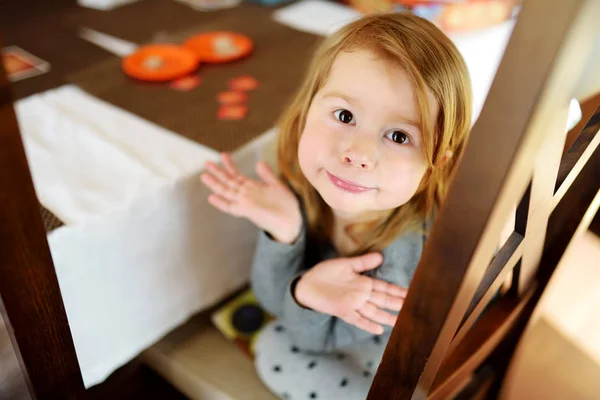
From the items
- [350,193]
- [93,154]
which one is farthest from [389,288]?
[93,154]

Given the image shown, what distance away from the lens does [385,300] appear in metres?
0.64

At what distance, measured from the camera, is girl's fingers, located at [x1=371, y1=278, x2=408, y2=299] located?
2.09 ft

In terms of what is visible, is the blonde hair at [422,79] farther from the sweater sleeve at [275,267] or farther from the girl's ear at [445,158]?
the sweater sleeve at [275,267]

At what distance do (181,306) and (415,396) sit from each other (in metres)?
0.43

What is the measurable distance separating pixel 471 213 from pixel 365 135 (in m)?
0.23

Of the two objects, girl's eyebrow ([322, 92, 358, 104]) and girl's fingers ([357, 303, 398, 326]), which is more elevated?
girl's eyebrow ([322, 92, 358, 104])

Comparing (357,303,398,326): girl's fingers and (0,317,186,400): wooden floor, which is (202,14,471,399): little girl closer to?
(357,303,398,326): girl's fingers

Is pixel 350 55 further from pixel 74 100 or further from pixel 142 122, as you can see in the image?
pixel 74 100

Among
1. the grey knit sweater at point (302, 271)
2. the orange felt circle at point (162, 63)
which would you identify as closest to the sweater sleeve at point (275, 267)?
the grey knit sweater at point (302, 271)

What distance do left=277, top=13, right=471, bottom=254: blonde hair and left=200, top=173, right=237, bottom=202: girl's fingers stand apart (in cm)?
13

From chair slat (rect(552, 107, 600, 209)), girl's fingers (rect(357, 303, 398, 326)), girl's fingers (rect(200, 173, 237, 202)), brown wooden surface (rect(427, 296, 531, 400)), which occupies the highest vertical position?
chair slat (rect(552, 107, 600, 209))

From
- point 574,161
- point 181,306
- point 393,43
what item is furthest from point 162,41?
point 574,161

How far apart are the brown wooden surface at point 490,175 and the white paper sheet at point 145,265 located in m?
0.40

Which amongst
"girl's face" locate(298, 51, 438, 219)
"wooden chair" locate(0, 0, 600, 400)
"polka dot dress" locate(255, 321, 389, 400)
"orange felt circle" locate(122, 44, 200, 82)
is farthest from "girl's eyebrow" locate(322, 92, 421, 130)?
"orange felt circle" locate(122, 44, 200, 82)
